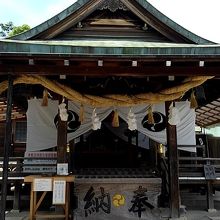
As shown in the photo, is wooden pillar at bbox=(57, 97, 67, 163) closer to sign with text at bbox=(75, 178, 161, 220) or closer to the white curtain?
sign with text at bbox=(75, 178, 161, 220)

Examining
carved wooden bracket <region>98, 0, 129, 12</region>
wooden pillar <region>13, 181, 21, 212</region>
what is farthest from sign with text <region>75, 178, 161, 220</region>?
carved wooden bracket <region>98, 0, 129, 12</region>

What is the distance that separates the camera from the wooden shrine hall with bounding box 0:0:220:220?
5195mm

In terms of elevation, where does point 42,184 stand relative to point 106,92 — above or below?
below

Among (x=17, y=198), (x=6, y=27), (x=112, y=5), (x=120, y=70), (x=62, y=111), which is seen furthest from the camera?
(x=6, y=27)

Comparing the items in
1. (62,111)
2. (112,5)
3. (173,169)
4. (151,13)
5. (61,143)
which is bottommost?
(173,169)

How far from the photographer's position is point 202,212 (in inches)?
325

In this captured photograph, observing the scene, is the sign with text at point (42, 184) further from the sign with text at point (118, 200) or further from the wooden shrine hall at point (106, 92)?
the sign with text at point (118, 200)

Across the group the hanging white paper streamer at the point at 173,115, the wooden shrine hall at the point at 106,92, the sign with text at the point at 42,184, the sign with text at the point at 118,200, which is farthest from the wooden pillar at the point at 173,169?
the sign with text at the point at 42,184

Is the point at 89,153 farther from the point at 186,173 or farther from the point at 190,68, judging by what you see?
the point at 190,68

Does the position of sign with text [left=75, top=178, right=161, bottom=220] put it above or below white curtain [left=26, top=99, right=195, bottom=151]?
below

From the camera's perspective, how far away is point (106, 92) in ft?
23.5

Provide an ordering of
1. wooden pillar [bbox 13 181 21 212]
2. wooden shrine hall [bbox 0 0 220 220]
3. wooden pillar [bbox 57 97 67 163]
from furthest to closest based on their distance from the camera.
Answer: wooden pillar [bbox 13 181 21 212] → wooden pillar [bbox 57 97 67 163] → wooden shrine hall [bbox 0 0 220 220]

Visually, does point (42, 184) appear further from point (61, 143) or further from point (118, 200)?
point (118, 200)

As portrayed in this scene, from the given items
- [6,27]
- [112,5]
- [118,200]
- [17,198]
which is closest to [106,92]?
[112,5]
